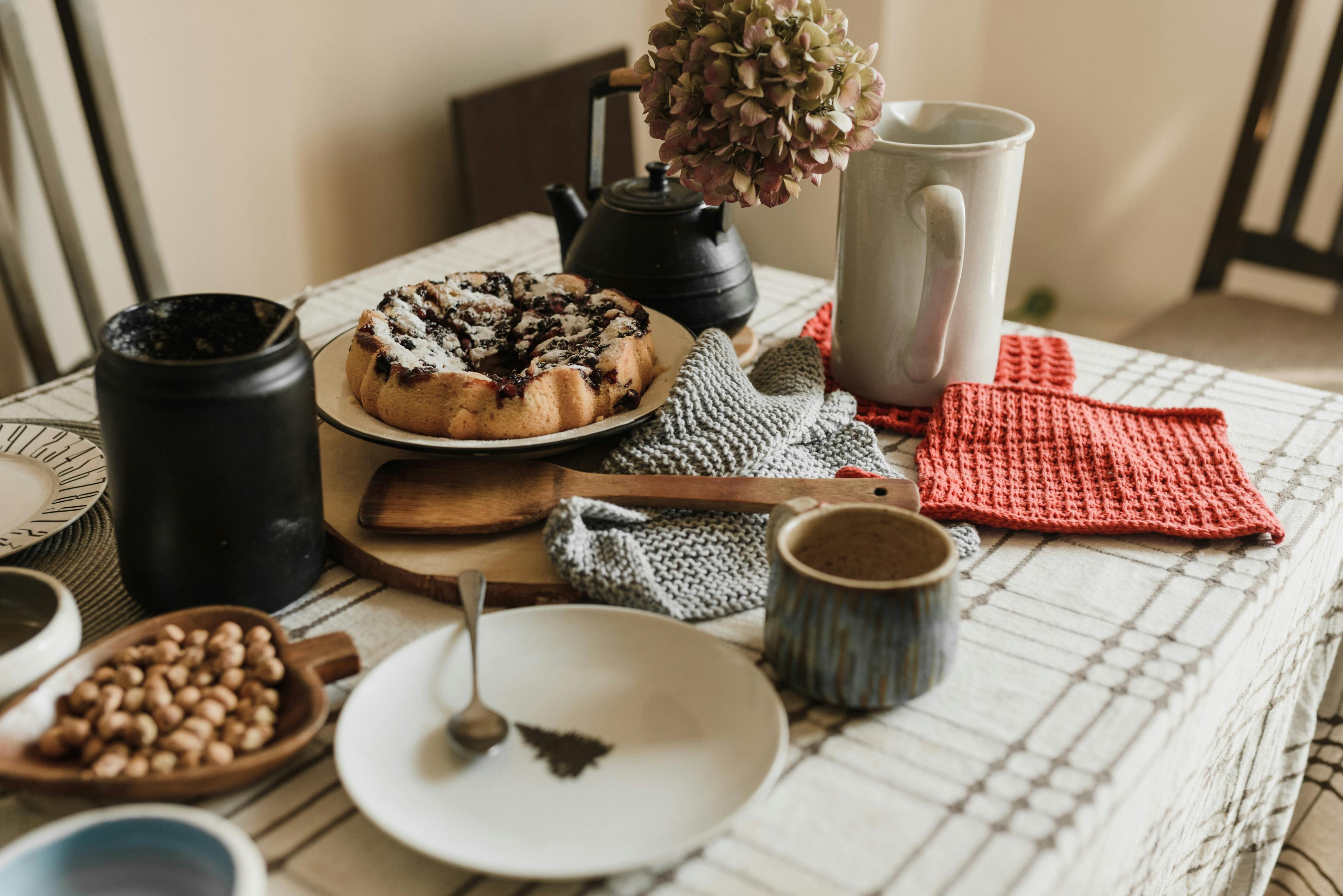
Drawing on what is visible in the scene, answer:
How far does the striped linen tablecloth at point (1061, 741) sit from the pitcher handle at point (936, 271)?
0.08m

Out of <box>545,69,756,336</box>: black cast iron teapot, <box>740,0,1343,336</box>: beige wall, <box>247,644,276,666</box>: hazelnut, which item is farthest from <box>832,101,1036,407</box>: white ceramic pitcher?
<box>740,0,1343,336</box>: beige wall

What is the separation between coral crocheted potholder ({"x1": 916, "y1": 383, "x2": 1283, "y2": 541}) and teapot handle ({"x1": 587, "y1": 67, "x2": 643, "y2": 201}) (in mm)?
401

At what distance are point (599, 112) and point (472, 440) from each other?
1.36 feet

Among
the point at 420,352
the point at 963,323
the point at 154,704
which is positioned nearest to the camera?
the point at 154,704

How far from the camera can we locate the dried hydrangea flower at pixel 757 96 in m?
0.78

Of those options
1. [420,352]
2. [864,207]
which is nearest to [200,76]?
[420,352]

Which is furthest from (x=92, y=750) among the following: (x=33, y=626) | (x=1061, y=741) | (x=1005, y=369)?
(x=1005, y=369)

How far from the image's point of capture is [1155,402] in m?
0.99

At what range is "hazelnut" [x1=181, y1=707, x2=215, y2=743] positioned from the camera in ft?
1.78

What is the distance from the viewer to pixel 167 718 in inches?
21.5

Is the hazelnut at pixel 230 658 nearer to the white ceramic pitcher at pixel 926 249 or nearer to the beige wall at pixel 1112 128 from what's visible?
the white ceramic pitcher at pixel 926 249

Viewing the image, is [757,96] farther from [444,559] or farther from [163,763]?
[163,763]

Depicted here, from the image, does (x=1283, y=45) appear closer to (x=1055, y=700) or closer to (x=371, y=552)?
(x=1055, y=700)

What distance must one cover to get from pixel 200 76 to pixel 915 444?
4.62 feet
